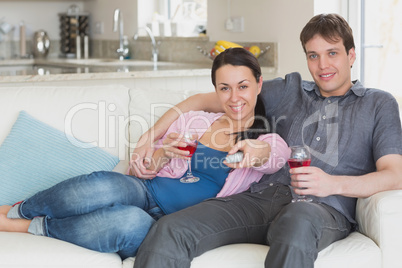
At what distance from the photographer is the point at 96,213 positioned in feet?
6.73

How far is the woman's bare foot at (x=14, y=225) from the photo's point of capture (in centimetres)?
219

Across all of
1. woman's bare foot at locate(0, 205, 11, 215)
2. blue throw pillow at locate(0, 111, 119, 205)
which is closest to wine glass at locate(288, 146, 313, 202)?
blue throw pillow at locate(0, 111, 119, 205)

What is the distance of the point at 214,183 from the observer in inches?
89.9

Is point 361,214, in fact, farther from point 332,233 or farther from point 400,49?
point 400,49

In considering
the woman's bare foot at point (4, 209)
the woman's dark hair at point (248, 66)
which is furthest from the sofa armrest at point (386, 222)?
the woman's bare foot at point (4, 209)

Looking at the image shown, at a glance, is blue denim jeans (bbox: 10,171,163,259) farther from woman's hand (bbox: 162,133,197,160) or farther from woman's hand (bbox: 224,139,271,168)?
woman's hand (bbox: 224,139,271,168)

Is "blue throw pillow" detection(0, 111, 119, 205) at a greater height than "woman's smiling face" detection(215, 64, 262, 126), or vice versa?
"woman's smiling face" detection(215, 64, 262, 126)

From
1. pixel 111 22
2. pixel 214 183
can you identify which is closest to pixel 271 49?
pixel 214 183

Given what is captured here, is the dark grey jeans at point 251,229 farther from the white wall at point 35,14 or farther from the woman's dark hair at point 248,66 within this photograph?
the white wall at point 35,14

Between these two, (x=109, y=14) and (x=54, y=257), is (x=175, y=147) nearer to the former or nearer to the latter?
(x=54, y=257)

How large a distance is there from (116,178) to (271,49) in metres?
2.13

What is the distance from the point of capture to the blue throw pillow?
8.04 feet

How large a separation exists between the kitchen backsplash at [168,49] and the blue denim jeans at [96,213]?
6.83ft

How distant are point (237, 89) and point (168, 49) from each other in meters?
3.22
